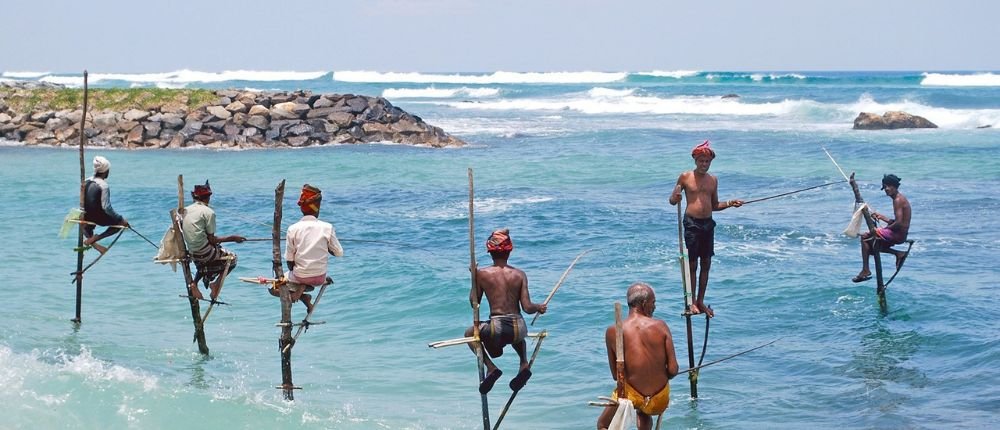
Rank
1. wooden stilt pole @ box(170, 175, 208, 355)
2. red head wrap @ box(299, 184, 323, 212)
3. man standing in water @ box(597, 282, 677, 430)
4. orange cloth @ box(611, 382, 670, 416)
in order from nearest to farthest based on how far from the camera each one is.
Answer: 1. man standing in water @ box(597, 282, 677, 430)
2. orange cloth @ box(611, 382, 670, 416)
3. red head wrap @ box(299, 184, 323, 212)
4. wooden stilt pole @ box(170, 175, 208, 355)

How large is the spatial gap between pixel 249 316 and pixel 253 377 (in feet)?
10.8

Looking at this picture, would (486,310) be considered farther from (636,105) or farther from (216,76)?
(216,76)

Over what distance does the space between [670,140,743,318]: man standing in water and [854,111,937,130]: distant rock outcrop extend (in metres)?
35.8

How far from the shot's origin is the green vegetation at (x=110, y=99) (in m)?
39.5

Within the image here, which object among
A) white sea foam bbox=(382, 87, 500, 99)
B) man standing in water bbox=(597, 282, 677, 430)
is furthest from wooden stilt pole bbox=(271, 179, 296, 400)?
white sea foam bbox=(382, 87, 500, 99)

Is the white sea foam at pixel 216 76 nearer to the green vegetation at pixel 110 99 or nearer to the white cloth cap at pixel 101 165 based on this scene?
the green vegetation at pixel 110 99

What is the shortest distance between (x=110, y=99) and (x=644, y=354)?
36.5 metres

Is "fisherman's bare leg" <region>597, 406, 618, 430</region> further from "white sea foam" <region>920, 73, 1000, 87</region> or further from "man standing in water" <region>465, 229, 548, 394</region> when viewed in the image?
"white sea foam" <region>920, 73, 1000, 87</region>

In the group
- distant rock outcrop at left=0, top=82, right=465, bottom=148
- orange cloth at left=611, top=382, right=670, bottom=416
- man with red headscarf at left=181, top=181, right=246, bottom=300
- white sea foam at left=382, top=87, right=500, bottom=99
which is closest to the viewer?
orange cloth at left=611, top=382, right=670, bottom=416

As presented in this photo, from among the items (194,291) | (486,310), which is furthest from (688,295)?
(486,310)

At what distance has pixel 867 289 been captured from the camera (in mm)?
16547

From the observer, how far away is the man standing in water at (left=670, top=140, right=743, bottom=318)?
36.7 feet

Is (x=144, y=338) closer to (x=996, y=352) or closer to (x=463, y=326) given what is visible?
(x=463, y=326)

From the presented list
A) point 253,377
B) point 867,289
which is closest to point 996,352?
point 867,289
